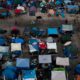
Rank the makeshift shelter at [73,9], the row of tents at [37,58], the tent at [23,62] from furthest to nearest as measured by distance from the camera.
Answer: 1. the makeshift shelter at [73,9]
2. the tent at [23,62]
3. the row of tents at [37,58]

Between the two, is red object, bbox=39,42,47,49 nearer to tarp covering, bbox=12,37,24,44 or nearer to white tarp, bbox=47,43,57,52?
white tarp, bbox=47,43,57,52

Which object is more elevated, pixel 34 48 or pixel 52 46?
pixel 52 46

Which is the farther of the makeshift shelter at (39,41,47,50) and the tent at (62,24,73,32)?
the tent at (62,24,73,32)

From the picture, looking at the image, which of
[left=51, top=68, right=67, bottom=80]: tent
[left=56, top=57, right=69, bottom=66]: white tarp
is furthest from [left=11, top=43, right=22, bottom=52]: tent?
[left=51, top=68, right=67, bottom=80]: tent

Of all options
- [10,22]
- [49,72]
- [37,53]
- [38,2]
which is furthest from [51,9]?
[49,72]

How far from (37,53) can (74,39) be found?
5970 mm

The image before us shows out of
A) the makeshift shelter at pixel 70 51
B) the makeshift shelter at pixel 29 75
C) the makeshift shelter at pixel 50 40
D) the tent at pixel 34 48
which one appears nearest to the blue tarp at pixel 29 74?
the makeshift shelter at pixel 29 75

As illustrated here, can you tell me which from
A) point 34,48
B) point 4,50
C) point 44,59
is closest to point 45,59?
point 44,59

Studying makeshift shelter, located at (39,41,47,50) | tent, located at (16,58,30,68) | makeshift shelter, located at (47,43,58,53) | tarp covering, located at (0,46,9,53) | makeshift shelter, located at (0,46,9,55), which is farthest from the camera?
makeshift shelter, located at (47,43,58,53)

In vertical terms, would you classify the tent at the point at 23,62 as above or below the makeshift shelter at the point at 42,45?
below

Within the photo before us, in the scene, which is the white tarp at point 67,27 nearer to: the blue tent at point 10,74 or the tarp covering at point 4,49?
the tarp covering at point 4,49

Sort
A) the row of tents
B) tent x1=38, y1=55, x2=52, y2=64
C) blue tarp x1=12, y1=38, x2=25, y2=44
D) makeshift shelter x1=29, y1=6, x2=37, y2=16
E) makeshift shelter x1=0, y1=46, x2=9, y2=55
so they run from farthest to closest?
makeshift shelter x1=29, y1=6, x2=37, y2=16 → blue tarp x1=12, y1=38, x2=25, y2=44 → makeshift shelter x1=0, y1=46, x2=9, y2=55 → tent x1=38, y1=55, x2=52, y2=64 → the row of tents

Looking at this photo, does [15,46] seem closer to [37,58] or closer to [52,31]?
Result: [37,58]

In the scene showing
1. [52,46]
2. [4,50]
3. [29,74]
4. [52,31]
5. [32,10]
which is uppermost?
[32,10]
